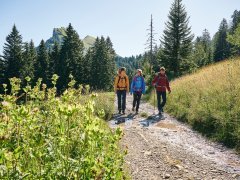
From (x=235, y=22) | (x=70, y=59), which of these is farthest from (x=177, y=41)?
(x=235, y=22)

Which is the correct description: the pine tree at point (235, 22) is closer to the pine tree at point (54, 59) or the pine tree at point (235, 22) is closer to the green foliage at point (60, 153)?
the pine tree at point (54, 59)

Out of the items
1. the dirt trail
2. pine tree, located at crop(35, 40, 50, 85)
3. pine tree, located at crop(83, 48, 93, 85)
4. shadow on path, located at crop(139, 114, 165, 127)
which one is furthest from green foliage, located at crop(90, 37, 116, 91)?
the dirt trail

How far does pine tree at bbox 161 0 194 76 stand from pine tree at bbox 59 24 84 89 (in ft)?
52.1

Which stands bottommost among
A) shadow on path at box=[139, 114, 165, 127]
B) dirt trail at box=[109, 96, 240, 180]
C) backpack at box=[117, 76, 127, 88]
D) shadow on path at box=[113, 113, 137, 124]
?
dirt trail at box=[109, 96, 240, 180]

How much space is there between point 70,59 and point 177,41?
17.8 m

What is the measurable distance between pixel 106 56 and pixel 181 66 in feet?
74.8

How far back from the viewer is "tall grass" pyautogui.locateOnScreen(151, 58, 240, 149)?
343 inches

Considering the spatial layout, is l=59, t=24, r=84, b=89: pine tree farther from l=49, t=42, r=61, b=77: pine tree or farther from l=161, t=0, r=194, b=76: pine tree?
l=161, t=0, r=194, b=76: pine tree

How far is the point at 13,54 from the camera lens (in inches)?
1857

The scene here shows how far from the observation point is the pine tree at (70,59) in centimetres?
4609

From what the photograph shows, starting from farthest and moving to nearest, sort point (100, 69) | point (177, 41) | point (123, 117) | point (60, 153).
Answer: point (100, 69) < point (177, 41) < point (123, 117) < point (60, 153)

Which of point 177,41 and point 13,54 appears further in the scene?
point 13,54

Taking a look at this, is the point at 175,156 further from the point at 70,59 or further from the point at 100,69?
the point at 100,69

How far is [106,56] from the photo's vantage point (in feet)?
187
